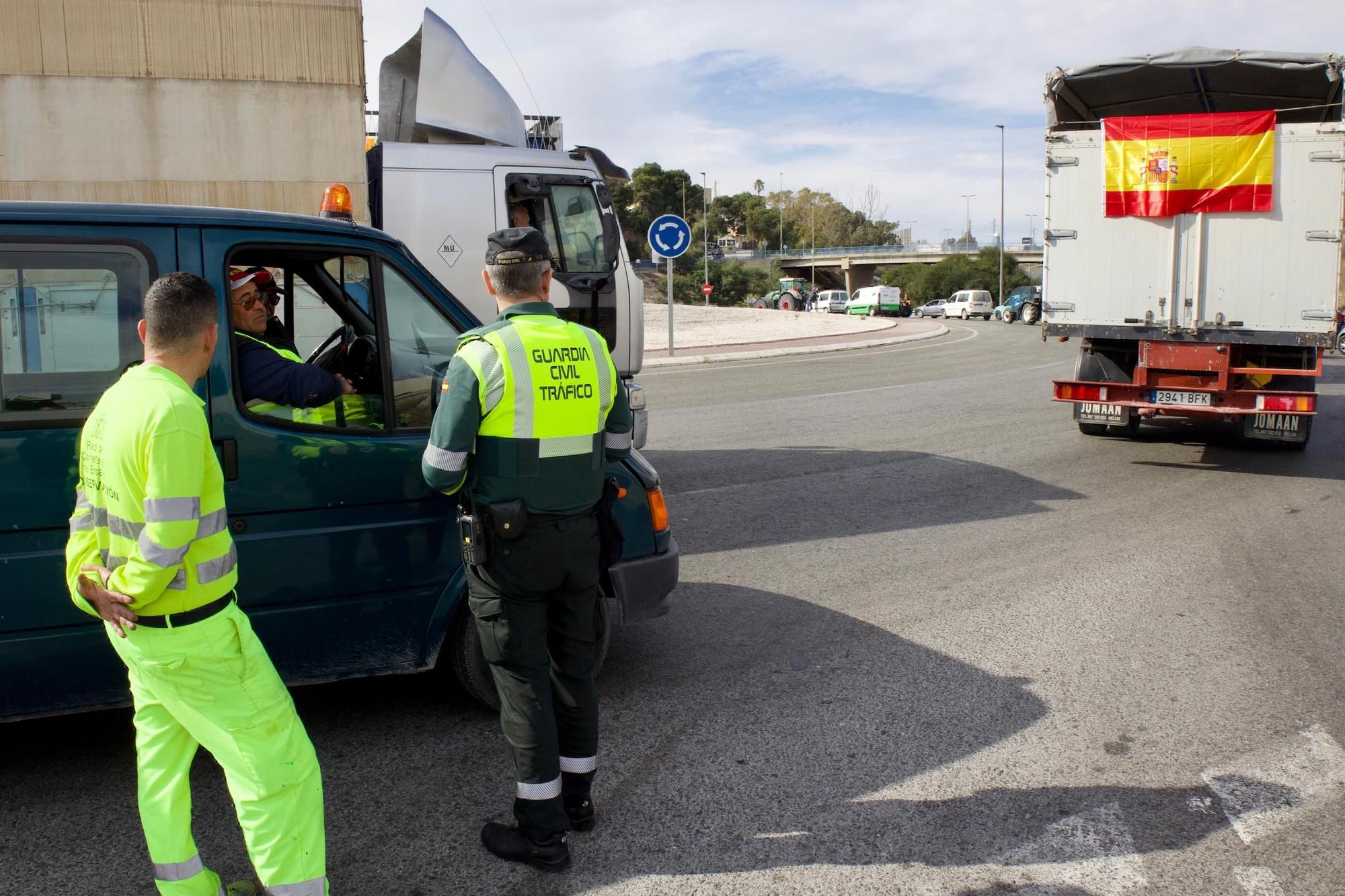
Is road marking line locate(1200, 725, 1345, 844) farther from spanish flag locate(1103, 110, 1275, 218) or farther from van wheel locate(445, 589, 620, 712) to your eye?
spanish flag locate(1103, 110, 1275, 218)

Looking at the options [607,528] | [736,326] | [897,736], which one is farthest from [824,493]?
[736,326]

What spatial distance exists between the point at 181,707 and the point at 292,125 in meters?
6.12

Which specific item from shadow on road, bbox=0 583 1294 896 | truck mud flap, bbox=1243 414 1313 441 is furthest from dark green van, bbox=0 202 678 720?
truck mud flap, bbox=1243 414 1313 441

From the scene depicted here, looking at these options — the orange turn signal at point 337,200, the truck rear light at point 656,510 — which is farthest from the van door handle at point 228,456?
the orange turn signal at point 337,200

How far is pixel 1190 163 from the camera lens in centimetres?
958

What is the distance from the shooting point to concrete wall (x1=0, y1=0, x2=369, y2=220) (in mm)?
7395

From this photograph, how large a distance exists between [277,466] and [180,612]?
3.59ft

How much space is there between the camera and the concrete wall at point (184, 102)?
739 centimetres

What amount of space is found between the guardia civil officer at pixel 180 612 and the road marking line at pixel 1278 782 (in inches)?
113

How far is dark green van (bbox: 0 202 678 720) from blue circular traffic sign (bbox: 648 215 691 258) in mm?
16246

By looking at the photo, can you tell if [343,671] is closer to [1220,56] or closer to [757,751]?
[757,751]

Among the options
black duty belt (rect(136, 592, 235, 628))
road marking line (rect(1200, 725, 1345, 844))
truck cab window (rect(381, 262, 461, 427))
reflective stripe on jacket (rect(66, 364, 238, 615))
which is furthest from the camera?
truck cab window (rect(381, 262, 461, 427))

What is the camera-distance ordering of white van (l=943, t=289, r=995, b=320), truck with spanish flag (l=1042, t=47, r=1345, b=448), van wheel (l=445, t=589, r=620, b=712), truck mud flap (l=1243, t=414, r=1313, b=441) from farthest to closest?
white van (l=943, t=289, r=995, b=320) < truck mud flap (l=1243, t=414, r=1313, b=441) < truck with spanish flag (l=1042, t=47, r=1345, b=448) < van wheel (l=445, t=589, r=620, b=712)

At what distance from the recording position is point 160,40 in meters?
7.62
